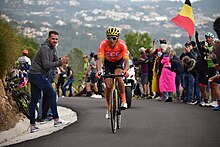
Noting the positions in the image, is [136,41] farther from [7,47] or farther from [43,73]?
[43,73]

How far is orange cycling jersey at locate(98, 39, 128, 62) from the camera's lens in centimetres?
1086

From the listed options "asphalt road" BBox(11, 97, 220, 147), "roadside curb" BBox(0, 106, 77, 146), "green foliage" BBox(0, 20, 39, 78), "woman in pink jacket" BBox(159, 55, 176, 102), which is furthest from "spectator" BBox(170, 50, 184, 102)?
"green foliage" BBox(0, 20, 39, 78)

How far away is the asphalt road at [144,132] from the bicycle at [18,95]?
126 cm

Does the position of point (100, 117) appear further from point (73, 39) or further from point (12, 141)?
point (73, 39)

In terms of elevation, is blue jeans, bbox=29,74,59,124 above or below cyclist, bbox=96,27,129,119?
below

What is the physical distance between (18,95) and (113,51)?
2.50 m

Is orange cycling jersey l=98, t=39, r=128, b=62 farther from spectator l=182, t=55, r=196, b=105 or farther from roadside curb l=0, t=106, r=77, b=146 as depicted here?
spectator l=182, t=55, r=196, b=105

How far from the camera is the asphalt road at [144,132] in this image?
8195mm

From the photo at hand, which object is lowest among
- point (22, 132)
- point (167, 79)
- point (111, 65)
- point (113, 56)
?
point (22, 132)

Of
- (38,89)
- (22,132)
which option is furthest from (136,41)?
(22,132)

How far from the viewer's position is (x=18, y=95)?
468 inches

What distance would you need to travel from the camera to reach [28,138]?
9172 mm

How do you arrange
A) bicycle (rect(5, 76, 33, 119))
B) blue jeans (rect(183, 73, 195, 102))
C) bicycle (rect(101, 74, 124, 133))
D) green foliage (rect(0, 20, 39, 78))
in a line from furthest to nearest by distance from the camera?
blue jeans (rect(183, 73, 195, 102)) < bicycle (rect(5, 76, 33, 119)) < green foliage (rect(0, 20, 39, 78)) < bicycle (rect(101, 74, 124, 133))

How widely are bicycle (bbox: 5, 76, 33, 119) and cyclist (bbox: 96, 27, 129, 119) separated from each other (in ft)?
6.75
